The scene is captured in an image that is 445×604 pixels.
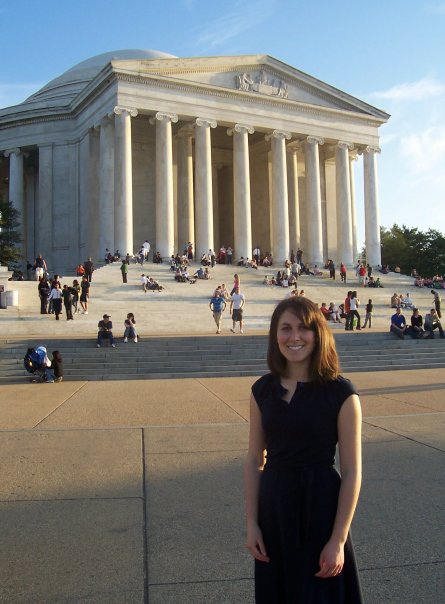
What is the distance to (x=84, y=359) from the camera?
70.8ft

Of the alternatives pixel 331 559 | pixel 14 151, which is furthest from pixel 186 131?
pixel 331 559

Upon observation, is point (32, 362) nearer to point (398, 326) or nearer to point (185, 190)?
point (398, 326)

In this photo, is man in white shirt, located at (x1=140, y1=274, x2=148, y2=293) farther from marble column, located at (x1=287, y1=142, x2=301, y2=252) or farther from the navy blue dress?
the navy blue dress

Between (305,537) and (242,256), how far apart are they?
4952 centimetres

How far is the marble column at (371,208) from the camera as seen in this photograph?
193ft

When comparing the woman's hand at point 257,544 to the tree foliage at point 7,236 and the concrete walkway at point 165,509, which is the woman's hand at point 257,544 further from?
the tree foliage at point 7,236

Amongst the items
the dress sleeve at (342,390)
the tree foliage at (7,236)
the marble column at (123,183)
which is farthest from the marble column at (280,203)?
the dress sleeve at (342,390)

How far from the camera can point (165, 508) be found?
597 centimetres

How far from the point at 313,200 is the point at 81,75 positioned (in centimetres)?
2923

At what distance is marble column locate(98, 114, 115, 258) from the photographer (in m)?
49.8

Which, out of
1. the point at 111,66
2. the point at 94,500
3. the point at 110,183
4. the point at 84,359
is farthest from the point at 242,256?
the point at 94,500

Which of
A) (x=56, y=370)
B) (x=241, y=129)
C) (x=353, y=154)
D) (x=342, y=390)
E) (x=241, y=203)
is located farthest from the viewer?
(x=353, y=154)

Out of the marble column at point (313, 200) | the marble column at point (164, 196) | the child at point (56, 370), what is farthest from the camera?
the marble column at point (313, 200)

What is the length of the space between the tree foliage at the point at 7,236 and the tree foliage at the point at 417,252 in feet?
163
